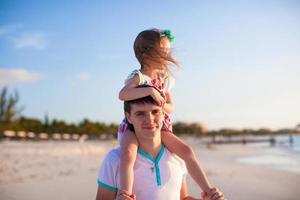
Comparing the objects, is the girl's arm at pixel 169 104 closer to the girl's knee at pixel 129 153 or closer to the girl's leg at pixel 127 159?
the girl's leg at pixel 127 159

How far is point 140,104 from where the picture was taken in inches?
116

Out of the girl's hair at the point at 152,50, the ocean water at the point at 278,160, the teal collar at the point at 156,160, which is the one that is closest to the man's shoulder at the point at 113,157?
the teal collar at the point at 156,160

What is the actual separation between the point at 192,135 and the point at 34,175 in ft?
276

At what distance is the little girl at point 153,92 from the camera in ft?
9.61

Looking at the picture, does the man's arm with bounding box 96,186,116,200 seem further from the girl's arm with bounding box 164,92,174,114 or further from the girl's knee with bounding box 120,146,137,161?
the girl's arm with bounding box 164,92,174,114

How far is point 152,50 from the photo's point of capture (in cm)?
344

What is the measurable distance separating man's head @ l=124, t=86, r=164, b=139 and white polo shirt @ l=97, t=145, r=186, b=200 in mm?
178

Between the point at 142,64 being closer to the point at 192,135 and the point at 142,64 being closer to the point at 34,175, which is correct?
the point at 34,175

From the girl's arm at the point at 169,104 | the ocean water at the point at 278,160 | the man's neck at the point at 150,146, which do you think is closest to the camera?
the man's neck at the point at 150,146

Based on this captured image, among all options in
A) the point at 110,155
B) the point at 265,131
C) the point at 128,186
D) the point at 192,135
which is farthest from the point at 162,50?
the point at 265,131

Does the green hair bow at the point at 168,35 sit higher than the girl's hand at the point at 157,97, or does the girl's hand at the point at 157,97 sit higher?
the green hair bow at the point at 168,35

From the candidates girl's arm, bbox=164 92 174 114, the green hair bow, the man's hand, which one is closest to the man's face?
girl's arm, bbox=164 92 174 114

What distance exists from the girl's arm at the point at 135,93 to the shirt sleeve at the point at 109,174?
17.4 inches

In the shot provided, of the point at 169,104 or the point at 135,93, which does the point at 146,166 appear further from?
the point at 169,104
